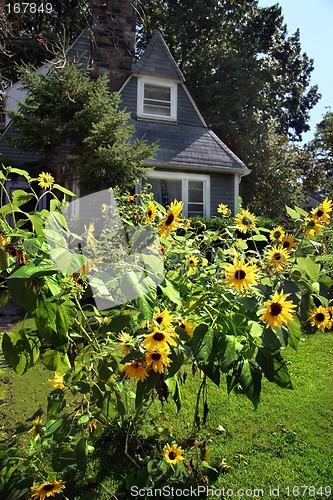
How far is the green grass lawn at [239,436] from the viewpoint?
192 cm

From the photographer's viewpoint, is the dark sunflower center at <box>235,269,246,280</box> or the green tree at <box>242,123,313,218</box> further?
the green tree at <box>242,123,313,218</box>

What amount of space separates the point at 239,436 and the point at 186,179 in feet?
28.6

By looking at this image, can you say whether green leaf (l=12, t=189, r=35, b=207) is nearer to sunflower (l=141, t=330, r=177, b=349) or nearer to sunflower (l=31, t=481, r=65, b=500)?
sunflower (l=141, t=330, r=177, b=349)

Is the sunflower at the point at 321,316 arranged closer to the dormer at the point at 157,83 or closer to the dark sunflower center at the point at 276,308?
the dark sunflower center at the point at 276,308

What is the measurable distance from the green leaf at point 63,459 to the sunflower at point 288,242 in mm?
1016

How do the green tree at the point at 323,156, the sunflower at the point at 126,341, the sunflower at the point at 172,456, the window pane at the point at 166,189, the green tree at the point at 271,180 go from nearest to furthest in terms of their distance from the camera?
the sunflower at the point at 126,341 < the sunflower at the point at 172,456 < the window pane at the point at 166,189 < the green tree at the point at 271,180 < the green tree at the point at 323,156

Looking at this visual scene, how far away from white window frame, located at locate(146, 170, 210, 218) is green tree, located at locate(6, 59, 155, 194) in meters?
2.30

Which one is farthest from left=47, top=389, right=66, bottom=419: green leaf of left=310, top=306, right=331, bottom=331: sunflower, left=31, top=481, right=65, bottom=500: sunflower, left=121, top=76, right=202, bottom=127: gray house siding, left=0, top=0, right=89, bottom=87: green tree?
left=121, top=76, right=202, bottom=127: gray house siding

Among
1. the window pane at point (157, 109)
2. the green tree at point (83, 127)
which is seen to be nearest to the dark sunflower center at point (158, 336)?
the green tree at point (83, 127)

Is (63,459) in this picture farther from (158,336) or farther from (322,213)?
(322,213)

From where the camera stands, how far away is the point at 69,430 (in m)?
1.51

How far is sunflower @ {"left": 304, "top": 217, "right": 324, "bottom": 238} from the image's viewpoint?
4.54ft

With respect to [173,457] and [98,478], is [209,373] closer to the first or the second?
[173,457]

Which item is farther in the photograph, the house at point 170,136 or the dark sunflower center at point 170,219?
the house at point 170,136
